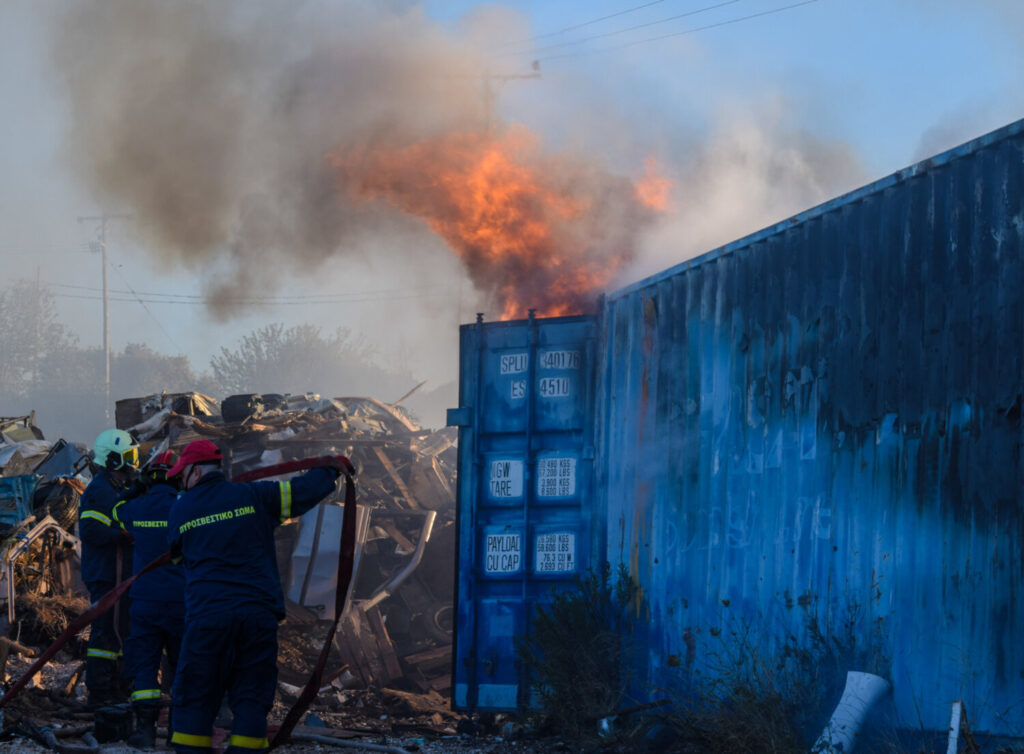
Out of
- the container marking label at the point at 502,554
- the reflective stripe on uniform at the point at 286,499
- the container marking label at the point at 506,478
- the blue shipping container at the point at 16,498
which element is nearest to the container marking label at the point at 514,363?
the container marking label at the point at 506,478

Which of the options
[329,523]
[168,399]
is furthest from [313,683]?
[168,399]

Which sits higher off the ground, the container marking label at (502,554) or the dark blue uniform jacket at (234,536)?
the dark blue uniform jacket at (234,536)

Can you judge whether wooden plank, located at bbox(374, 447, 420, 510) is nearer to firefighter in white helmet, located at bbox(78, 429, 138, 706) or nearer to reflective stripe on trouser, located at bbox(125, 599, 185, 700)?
firefighter in white helmet, located at bbox(78, 429, 138, 706)

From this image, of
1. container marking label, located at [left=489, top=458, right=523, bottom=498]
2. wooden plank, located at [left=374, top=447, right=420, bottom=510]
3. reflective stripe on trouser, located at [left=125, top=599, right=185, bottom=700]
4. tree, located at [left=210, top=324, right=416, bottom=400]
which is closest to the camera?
reflective stripe on trouser, located at [left=125, top=599, right=185, bottom=700]

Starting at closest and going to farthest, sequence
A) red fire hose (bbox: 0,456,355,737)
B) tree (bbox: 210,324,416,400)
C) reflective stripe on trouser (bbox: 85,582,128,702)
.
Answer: red fire hose (bbox: 0,456,355,737), reflective stripe on trouser (bbox: 85,582,128,702), tree (bbox: 210,324,416,400)

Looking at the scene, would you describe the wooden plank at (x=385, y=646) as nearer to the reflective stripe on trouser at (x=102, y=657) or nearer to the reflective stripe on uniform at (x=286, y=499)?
the reflective stripe on trouser at (x=102, y=657)

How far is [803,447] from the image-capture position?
6.24 metres

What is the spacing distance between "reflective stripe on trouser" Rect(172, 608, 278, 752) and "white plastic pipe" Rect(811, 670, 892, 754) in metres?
2.75

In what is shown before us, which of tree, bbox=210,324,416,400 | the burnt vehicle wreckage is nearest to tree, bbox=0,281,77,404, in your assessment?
tree, bbox=210,324,416,400

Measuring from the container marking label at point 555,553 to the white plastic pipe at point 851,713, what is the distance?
322 centimetres

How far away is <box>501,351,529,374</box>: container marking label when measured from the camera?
28.7 ft

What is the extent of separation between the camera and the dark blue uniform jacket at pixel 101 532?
7.46 metres

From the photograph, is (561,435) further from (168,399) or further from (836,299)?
(168,399)

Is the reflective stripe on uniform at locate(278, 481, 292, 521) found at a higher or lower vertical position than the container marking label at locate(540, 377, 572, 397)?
lower
